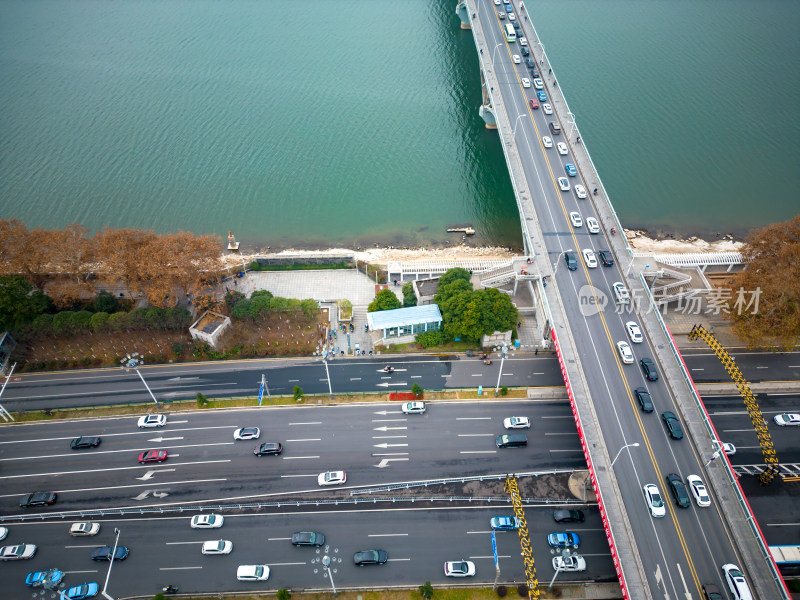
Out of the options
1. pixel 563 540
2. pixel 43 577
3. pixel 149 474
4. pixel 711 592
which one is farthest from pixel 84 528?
pixel 711 592

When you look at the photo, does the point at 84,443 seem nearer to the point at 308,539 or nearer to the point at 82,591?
the point at 82,591

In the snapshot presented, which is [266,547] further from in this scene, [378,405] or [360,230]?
[360,230]

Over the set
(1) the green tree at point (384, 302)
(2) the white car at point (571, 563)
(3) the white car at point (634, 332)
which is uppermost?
(1) the green tree at point (384, 302)

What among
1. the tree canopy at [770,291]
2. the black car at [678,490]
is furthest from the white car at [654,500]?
the tree canopy at [770,291]

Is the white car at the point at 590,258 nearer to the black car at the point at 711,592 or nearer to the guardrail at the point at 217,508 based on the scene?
the guardrail at the point at 217,508

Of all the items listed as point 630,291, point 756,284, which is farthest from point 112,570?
point 756,284

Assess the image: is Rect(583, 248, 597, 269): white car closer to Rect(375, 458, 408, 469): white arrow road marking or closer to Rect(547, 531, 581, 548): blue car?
Rect(547, 531, 581, 548): blue car

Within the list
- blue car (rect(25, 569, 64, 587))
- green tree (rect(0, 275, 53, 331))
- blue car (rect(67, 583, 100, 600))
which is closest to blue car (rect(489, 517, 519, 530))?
blue car (rect(67, 583, 100, 600))

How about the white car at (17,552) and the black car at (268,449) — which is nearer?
the white car at (17,552)
